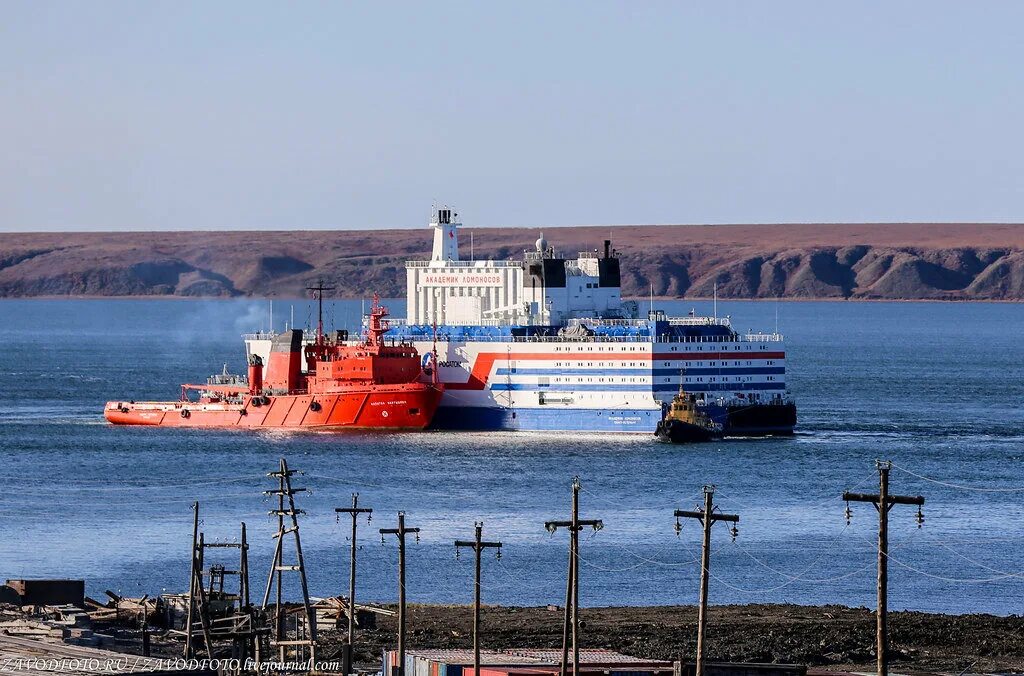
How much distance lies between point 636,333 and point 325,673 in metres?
45.7

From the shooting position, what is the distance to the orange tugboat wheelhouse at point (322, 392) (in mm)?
81875

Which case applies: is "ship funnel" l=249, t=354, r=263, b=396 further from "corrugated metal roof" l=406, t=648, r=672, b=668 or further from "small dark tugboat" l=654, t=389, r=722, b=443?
"corrugated metal roof" l=406, t=648, r=672, b=668

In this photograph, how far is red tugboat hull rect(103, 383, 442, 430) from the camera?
81812 millimetres

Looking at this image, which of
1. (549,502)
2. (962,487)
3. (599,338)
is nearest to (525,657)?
(549,502)

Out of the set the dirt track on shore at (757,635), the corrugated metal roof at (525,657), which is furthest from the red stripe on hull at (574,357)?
the corrugated metal roof at (525,657)

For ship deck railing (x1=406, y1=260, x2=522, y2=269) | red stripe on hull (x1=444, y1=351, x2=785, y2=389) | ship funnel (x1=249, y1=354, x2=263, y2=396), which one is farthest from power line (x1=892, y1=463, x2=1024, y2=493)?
ship funnel (x1=249, y1=354, x2=263, y2=396)

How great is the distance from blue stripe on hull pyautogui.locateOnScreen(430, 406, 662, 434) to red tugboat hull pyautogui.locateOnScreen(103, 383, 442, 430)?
3.12 feet

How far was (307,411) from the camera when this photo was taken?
8338 cm

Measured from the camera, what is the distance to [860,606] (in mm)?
44219

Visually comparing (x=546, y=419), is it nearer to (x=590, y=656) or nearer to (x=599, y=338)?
(x=599, y=338)

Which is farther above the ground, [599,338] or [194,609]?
[599,338]

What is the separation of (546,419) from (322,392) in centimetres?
859

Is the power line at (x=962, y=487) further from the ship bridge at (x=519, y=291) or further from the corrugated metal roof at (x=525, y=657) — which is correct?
the corrugated metal roof at (x=525, y=657)

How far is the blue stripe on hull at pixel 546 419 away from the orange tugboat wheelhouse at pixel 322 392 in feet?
3.18
